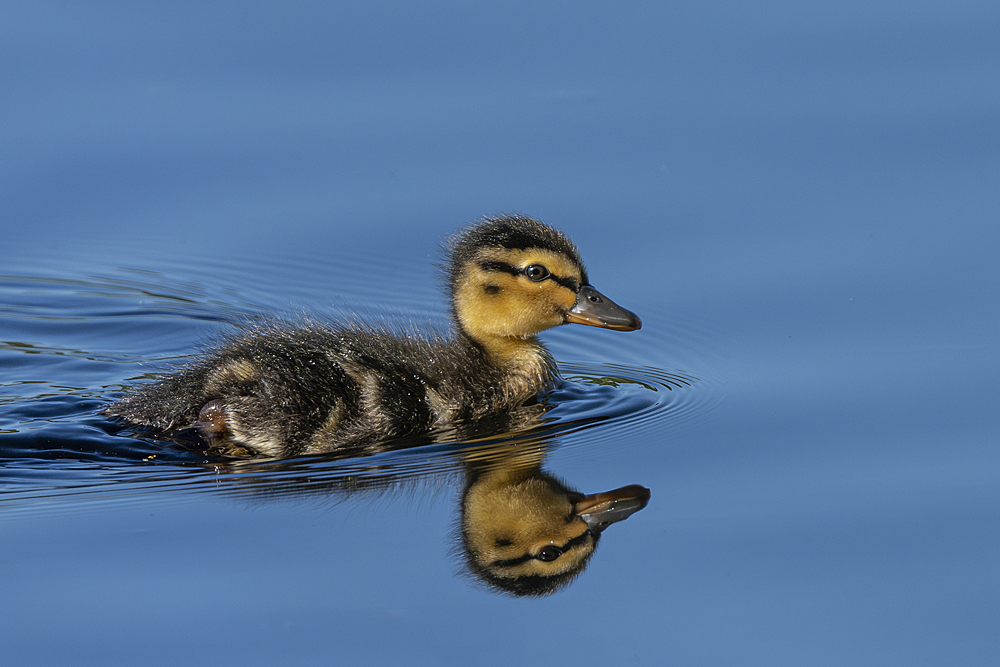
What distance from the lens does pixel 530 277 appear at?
5.88 metres

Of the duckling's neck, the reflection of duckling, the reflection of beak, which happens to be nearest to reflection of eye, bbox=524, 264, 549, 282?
the duckling's neck

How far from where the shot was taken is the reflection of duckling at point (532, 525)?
4.35 meters

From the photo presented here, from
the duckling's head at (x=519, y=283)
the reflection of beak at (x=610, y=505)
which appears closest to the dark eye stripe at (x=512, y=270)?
the duckling's head at (x=519, y=283)

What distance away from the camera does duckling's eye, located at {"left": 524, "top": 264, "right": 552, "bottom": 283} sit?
587cm

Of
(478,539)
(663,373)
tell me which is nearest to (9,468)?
(478,539)

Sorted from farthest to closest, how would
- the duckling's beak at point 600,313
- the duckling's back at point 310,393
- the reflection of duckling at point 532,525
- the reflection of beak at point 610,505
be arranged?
the duckling's beak at point 600,313, the duckling's back at point 310,393, the reflection of beak at point 610,505, the reflection of duckling at point 532,525

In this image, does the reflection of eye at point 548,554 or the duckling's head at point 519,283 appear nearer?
the reflection of eye at point 548,554

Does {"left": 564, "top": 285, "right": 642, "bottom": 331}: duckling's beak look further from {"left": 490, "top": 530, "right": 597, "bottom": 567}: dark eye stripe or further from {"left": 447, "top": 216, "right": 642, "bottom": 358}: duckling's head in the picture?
{"left": 490, "top": 530, "right": 597, "bottom": 567}: dark eye stripe

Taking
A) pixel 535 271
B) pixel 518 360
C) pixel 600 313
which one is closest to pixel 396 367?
pixel 518 360

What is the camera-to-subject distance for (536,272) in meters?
5.88

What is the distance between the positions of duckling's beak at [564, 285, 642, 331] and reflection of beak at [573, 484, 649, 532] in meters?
1.09

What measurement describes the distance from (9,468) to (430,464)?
1.37m

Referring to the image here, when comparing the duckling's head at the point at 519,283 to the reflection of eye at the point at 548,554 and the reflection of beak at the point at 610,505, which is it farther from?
the reflection of eye at the point at 548,554

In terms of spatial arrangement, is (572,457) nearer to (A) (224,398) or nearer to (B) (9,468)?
(A) (224,398)
